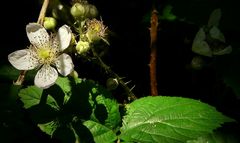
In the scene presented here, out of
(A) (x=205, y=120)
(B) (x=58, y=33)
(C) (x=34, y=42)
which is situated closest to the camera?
(A) (x=205, y=120)

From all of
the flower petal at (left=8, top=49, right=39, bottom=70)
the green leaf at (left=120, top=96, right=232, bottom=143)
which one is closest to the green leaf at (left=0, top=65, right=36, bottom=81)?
the flower petal at (left=8, top=49, right=39, bottom=70)

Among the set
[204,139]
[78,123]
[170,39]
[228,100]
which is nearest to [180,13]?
[170,39]

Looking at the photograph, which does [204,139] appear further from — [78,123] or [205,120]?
[78,123]

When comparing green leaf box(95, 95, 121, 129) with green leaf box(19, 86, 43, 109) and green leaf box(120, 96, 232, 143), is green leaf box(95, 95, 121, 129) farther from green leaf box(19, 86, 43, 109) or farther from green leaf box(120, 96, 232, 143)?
green leaf box(19, 86, 43, 109)

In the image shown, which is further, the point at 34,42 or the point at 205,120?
the point at 34,42

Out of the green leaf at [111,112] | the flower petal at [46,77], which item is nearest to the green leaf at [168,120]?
the green leaf at [111,112]

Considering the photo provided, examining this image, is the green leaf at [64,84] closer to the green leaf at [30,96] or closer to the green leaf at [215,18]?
the green leaf at [30,96]

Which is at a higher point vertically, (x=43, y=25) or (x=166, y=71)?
(x=43, y=25)
